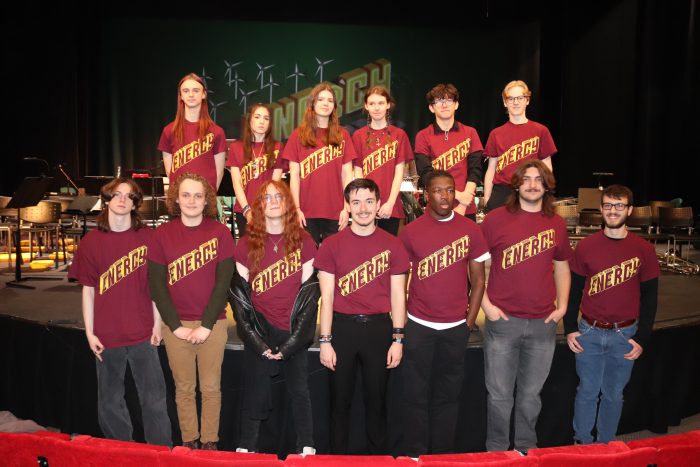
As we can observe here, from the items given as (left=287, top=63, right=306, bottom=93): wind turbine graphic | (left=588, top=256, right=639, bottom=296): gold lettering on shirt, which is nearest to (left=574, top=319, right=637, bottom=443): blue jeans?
(left=588, top=256, right=639, bottom=296): gold lettering on shirt

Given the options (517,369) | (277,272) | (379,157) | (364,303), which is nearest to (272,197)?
(277,272)

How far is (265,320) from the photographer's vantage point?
3.29 metres

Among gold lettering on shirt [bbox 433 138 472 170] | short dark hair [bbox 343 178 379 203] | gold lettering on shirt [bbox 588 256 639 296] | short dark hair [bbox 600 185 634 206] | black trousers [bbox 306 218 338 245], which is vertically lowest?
gold lettering on shirt [bbox 588 256 639 296]

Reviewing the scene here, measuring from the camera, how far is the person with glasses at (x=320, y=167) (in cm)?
405

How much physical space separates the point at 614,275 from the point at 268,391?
6.45 feet

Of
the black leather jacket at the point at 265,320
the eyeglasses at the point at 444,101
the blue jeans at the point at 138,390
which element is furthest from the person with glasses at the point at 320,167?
the blue jeans at the point at 138,390

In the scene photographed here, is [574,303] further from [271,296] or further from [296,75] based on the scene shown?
[296,75]

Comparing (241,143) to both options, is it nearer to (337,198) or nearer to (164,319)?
(337,198)

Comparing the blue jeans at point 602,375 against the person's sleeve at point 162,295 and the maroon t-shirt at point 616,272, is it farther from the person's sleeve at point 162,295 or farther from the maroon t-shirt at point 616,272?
the person's sleeve at point 162,295

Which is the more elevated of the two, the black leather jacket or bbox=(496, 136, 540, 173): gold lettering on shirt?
bbox=(496, 136, 540, 173): gold lettering on shirt

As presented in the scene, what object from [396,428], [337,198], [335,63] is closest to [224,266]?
[337,198]

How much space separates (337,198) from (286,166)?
0.44m

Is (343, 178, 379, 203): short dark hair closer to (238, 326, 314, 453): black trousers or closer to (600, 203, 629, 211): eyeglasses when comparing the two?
(238, 326, 314, 453): black trousers

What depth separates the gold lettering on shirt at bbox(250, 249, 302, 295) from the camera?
3.27 meters
